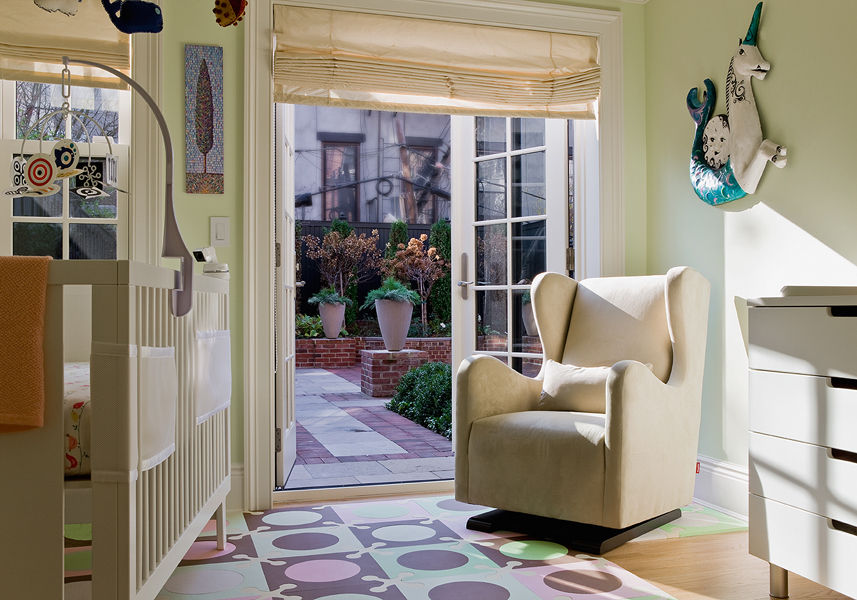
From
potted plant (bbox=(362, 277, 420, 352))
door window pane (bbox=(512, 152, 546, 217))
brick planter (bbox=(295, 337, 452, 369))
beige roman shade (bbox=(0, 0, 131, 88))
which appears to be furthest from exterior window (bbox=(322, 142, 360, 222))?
beige roman shade (bbox=(0, 0, 131, 88))

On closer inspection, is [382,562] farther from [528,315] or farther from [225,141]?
[225,141]

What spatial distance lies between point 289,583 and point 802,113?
2.36m

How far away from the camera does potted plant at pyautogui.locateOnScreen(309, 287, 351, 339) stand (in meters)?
9.38

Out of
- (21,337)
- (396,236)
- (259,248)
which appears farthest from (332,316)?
(21,337)

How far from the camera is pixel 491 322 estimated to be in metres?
3.90

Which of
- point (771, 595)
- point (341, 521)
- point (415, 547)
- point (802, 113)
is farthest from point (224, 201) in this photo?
point (771, 595)

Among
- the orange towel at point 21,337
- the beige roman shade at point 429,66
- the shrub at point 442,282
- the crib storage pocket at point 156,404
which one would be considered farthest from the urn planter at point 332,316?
the orange towel at point 21,337

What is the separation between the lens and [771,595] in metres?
2.22

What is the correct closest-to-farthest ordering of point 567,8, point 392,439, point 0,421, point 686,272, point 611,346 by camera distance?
point 0,421 < point 686,272 < point 611,346 < point 567,8 < point 392,439

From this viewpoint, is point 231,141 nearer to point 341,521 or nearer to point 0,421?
point 341,521

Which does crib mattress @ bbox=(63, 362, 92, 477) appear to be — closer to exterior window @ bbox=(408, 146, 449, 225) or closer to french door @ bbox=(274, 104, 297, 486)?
french door @ bbox=(274, 104, 297, 486)

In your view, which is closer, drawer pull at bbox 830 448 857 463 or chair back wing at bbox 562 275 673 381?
drawer pull at bbox 830 448 857 463

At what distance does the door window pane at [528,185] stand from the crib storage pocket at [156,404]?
2312 millimetres

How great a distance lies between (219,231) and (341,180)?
7.31 m
